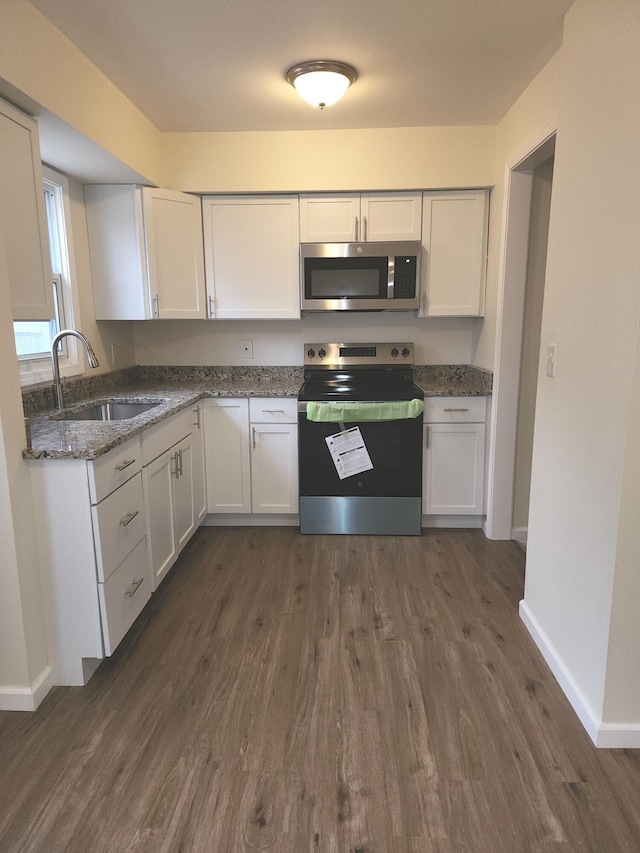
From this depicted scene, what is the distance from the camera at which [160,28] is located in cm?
194

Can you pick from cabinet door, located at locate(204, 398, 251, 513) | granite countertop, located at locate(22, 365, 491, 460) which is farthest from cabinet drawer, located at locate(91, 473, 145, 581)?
cabinet door, located at locate(204, 398, 251, 513)

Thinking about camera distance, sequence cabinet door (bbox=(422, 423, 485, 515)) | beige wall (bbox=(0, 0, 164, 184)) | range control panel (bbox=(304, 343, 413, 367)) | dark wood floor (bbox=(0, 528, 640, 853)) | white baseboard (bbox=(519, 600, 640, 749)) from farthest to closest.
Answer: range control panel (bbox=(304, 343, 413, 367)), cabinet door (bbox=(422, 423, 485, 515)), beige wall (bbox=(0, 0, 164, 184)), white baseboard (bbox=(519, 600, 640, 749)), dark wood floor (bbox=(0, 528, 640, 853))

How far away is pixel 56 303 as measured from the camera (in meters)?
2.71

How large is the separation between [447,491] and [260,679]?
167cm

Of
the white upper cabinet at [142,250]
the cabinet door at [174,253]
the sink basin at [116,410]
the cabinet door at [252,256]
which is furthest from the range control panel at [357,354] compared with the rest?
the sink basin at [116,410]

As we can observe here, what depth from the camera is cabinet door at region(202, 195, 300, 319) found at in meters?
3.13

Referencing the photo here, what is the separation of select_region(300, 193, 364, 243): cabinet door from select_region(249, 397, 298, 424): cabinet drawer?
99 cm

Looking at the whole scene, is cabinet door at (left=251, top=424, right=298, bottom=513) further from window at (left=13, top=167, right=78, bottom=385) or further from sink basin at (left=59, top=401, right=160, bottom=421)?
window at (left=13, top=167, right=78, bottom=385)

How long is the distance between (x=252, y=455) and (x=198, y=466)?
1.06ft

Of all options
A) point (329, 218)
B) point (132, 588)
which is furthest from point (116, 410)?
point (329, 218)

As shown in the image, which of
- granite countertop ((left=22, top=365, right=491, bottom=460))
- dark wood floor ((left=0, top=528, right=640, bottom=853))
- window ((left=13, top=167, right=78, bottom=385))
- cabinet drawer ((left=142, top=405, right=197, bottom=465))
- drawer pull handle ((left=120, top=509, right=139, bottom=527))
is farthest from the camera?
window ((left=13, top=167, right=78, bottom=385))

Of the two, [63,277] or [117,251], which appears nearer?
[63,277]

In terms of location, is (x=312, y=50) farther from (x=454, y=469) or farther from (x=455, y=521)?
(x=455, y=521)

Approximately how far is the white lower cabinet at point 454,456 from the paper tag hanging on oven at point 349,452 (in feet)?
1.25
